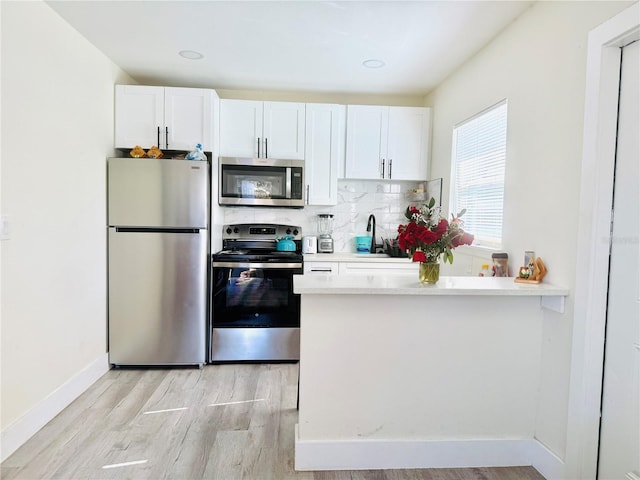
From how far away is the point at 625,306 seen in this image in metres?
1.53

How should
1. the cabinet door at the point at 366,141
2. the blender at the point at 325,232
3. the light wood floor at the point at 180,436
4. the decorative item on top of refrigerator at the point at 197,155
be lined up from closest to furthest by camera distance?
the light wood floor at the point at 180,436
the decorative item on top of refrigerator at the point at 197,155
the cabinet door at the point at 366,141
the blender at the point at 325,232

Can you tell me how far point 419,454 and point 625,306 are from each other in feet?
3.79

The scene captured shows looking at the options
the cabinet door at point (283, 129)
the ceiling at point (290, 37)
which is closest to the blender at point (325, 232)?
the cabinet door at point (283, 129)

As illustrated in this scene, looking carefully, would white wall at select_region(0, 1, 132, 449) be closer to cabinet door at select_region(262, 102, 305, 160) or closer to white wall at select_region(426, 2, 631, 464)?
cabinet door at select_region(262, 102, 305, 160)

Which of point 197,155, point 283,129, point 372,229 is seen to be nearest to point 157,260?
point 197,155

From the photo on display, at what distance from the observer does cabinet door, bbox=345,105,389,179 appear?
358cm

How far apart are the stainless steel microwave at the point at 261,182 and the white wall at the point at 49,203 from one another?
37.9 inches

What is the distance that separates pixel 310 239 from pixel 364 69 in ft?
5.22

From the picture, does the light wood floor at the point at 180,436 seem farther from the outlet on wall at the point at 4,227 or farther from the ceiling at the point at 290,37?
the ceiling at the point at 290,37

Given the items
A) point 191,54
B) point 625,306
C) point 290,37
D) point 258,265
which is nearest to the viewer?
point 625,306

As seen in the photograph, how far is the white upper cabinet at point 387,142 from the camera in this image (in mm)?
3586

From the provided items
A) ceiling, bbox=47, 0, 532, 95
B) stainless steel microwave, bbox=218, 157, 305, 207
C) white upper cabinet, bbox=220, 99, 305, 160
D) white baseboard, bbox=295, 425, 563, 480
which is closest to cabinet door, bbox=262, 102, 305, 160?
white upper cabinet, bbox=220, 99, 305, 160

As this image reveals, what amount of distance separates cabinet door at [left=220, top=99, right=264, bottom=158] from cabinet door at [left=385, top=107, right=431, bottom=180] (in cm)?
126

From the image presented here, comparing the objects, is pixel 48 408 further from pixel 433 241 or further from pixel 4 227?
pixel 433 241
